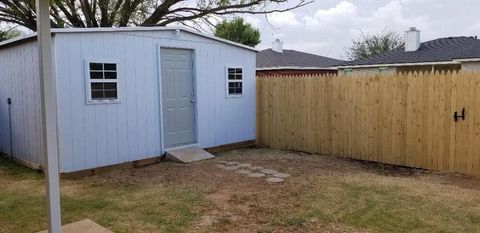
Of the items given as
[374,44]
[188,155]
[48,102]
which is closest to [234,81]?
[188,155]

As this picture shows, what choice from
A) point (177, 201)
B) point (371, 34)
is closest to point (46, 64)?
point (177, 201)

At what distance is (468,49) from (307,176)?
12.4m

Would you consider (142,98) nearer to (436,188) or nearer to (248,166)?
(248,166)

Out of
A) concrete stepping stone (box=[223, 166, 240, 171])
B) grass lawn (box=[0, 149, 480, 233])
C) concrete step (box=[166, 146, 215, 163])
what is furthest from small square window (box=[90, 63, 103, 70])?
concrete stepping stone (box=[223, 166, 240, 171])

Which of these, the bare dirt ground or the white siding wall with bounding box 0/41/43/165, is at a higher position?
the white siding wall with bounding box 0/41/43/165

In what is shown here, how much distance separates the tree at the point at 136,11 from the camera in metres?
12.5

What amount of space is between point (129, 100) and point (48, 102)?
437 cm

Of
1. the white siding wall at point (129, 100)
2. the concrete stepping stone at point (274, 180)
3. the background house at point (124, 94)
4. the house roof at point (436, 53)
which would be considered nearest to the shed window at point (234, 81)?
the background house at point (124, 94)

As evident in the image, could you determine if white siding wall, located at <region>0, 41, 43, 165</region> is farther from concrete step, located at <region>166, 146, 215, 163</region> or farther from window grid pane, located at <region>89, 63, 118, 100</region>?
concrete step, located at <region>166, 146, 215, 163</region>

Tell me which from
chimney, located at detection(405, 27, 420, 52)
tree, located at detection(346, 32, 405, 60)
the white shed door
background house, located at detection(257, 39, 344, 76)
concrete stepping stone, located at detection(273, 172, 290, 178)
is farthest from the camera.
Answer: tree, located at detection(346, 32, 405, 60)

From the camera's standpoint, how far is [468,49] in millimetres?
15352

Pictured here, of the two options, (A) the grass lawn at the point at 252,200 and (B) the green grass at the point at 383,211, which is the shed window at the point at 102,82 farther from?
(B) the green grass at the point at 383,211

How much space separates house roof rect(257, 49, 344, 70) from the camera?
1935 cm

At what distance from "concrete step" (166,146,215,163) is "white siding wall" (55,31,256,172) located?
25 centimetres
